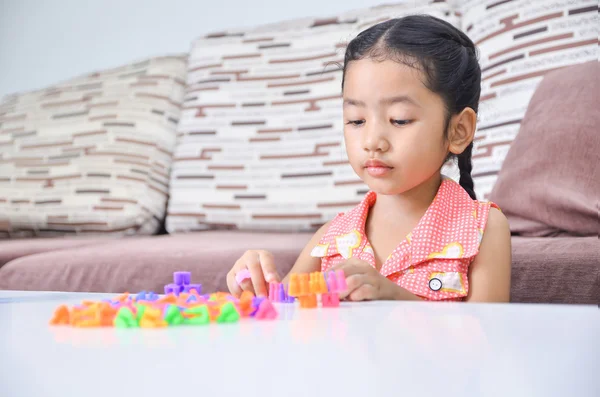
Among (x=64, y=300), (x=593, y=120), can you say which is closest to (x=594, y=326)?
(x=64, y=300)

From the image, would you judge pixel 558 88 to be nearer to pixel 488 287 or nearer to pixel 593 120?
pixel 593 120

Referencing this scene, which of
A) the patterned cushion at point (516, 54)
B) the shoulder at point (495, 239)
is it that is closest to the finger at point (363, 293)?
the shoulder at point (495, 239)

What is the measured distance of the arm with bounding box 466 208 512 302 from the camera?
0.88m

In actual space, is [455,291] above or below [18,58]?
below

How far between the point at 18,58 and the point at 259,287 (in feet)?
9.25

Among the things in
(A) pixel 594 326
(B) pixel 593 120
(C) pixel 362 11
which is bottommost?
(A) pixel 594 326

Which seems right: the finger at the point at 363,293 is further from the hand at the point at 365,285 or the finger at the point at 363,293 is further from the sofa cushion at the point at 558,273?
the sofa cushion at the point at 558,273

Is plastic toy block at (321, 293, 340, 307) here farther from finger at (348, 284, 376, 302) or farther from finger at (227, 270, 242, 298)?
finger at (227, 270, 242, 298)

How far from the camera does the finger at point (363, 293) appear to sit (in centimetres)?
63

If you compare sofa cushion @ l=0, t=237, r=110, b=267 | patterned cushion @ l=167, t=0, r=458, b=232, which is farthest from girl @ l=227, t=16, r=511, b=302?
sofa cushion @ l=0, t=237, r=110, b=267

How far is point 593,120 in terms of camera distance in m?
1.22

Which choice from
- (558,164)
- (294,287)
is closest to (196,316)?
(294,287)

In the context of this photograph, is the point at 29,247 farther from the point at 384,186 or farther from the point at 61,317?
the point at 61,317

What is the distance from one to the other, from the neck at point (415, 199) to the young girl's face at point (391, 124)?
0.08 metres
